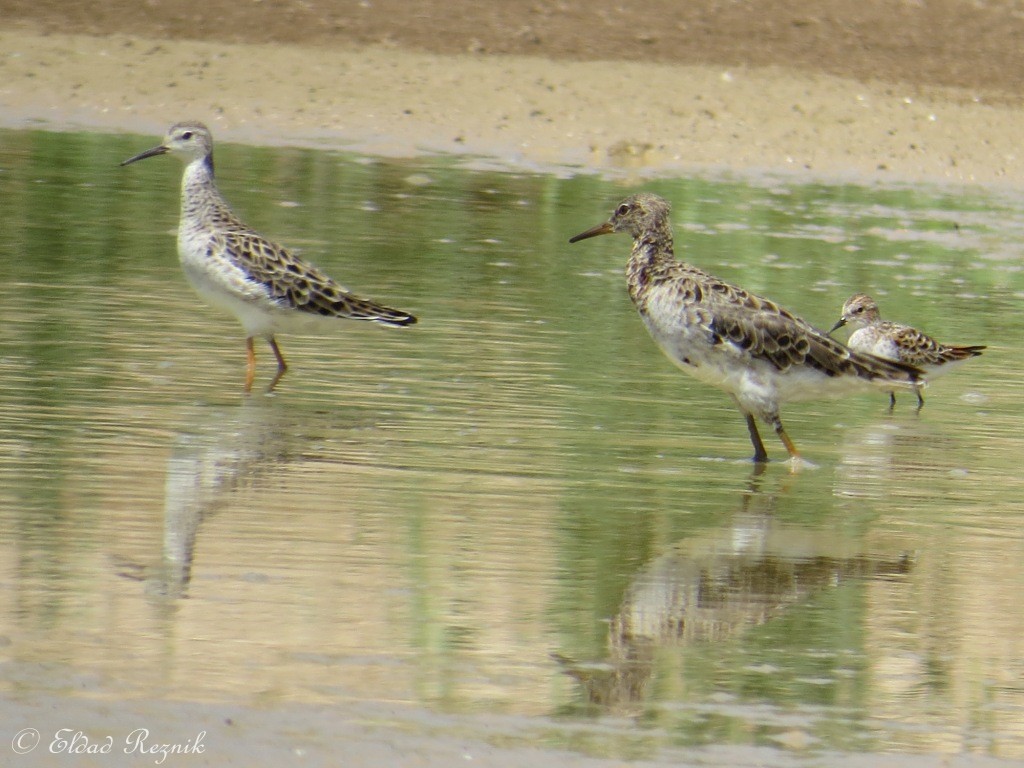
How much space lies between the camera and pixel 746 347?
9.48 metres

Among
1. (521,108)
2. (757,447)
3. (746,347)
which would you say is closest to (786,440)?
(757,447)

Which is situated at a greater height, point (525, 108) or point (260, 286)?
point (525, 108)

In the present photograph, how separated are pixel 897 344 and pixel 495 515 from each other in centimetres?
522

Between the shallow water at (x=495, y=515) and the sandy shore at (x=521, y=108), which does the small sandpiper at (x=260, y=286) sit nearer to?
the shallow water at (x=495, y=515)

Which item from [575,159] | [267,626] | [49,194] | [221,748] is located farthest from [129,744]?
[575,159]

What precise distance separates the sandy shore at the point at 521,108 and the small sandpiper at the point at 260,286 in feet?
33.2

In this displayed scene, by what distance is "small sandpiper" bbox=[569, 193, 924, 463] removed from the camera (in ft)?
31.0

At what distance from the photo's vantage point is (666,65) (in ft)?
81.1

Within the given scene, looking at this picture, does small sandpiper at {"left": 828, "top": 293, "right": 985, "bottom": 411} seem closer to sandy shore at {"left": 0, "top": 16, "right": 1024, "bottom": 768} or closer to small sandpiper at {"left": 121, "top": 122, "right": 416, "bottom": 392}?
small sandpiper at {"left": 121, "top": 122, "right": 416, "bottom": 392}

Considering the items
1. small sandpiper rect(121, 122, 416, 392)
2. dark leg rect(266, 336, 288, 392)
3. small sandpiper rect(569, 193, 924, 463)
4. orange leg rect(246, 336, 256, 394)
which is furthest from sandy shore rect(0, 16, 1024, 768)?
small sandpiper rect(569, 193, 924, 463)

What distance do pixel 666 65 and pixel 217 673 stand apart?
2001 centimetres

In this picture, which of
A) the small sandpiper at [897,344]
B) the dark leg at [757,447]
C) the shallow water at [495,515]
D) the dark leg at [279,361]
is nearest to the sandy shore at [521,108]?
the shallow water at [495,515]

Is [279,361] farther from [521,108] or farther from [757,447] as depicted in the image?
[521,108]

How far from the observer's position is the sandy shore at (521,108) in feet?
71.1
